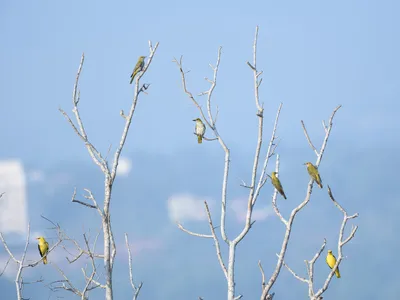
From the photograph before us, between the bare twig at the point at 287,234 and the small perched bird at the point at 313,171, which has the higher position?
the small perched bird at the point at 313,171

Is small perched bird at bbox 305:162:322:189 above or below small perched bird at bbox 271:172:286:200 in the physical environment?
A: below

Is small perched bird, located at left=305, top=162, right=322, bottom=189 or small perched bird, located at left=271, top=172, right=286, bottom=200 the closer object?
small perched bird, located at left=305, top=162, right=322, bottom=189

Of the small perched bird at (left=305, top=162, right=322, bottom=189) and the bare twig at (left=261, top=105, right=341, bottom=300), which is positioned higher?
the small perched bird at (left=305, top=162, right=322, bottom=189)

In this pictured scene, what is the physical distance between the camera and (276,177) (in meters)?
7.60

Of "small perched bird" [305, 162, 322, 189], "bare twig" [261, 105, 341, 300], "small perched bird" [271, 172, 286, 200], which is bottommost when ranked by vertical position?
"bare twig" [261, 105, 341, 300]

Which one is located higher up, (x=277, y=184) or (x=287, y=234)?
(x=277, y=184)

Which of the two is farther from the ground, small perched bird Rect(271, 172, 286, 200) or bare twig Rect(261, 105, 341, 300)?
small perched bird Rect(271, 172, 286, 200)

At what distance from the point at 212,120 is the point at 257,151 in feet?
2.33

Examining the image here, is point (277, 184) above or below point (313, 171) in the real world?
above

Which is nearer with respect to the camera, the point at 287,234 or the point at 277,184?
the point at 287,234

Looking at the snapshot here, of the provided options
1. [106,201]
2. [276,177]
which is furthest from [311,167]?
[106,201]

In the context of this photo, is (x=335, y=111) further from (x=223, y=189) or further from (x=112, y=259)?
(x=112, y=259)

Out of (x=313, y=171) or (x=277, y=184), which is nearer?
(x=313, y=171)

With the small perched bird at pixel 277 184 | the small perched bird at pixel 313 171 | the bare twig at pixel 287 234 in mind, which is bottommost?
A: the bare twig at pixel 287 234
